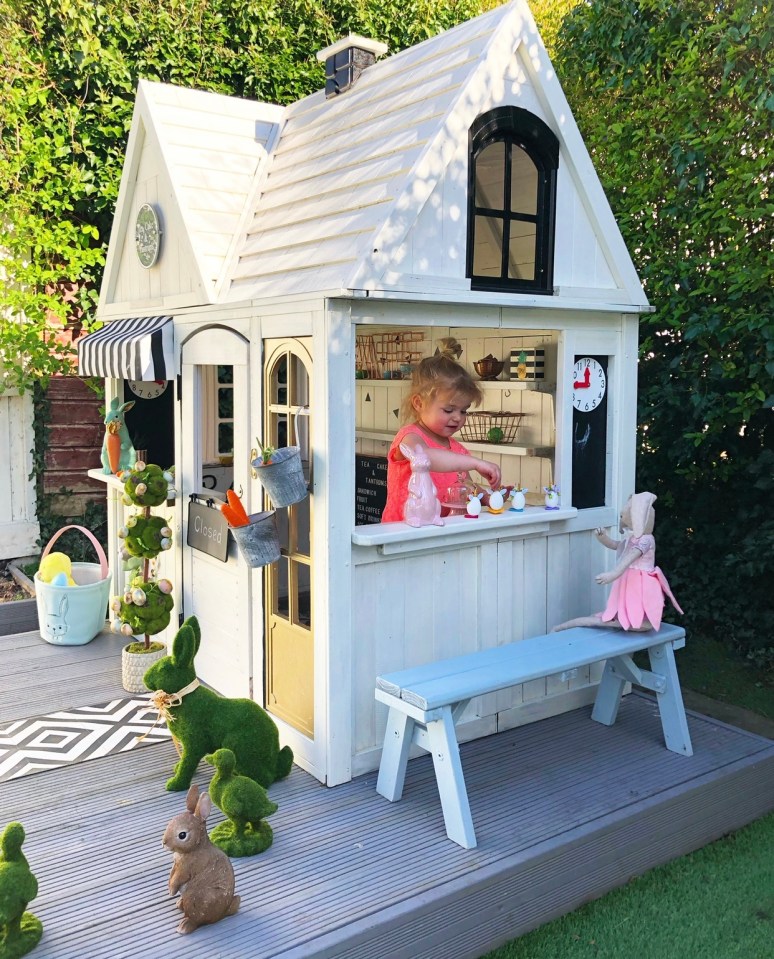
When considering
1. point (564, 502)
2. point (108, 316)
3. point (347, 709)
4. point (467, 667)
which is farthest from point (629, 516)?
point (108, 316)

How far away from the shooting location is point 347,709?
4512 mm

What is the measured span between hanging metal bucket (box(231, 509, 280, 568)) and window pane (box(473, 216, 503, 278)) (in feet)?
6.35

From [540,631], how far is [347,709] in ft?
4.77

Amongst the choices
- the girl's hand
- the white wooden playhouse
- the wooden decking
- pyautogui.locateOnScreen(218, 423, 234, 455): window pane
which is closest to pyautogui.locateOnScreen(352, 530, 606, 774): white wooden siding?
the white wooden playhouse

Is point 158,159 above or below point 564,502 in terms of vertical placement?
above

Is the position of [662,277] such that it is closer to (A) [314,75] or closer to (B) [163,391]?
(B) [163,391]

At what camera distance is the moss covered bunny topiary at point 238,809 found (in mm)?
3777

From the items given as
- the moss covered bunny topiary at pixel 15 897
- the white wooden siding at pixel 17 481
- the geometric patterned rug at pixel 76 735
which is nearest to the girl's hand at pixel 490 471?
the geometric patterned rug at pixel 76 735

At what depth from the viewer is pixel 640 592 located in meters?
4.84

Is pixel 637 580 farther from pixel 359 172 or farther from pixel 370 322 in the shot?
pixel 359 172

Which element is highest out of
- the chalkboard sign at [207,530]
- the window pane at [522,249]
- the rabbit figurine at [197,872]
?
the window pane at [522,249]

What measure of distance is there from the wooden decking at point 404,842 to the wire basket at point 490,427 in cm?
201

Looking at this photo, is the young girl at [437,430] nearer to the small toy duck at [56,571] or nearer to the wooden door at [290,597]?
the wooden door at [290,597]

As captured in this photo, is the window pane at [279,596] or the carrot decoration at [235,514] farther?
the window pane at [279,596]
